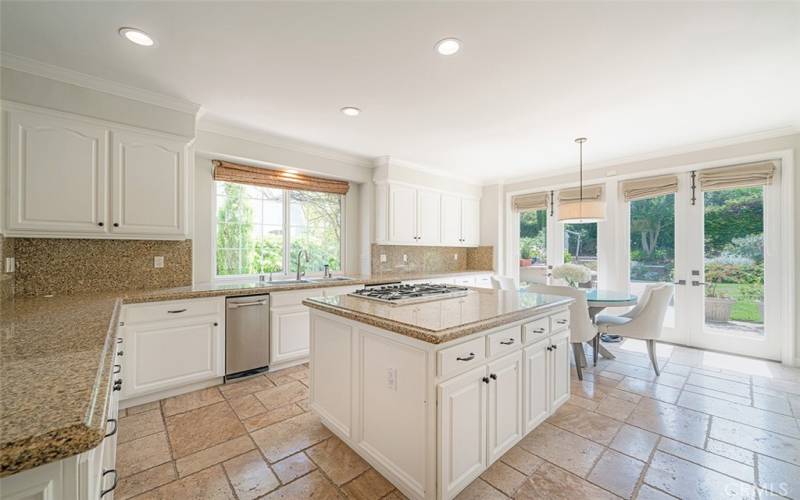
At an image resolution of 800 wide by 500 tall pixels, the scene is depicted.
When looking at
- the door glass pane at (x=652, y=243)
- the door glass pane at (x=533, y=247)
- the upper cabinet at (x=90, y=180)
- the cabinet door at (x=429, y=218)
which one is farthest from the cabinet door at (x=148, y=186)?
the door glass pane at (x=652, y=243)

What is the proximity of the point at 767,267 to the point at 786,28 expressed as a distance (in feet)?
9.67

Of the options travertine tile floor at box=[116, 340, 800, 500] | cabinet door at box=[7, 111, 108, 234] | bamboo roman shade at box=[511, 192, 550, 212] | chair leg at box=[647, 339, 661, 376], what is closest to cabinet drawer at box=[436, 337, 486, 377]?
travertine tile floor at box=[116, 340, 800, 500]

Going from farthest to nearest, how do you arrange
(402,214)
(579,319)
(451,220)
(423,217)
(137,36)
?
(451,220) → (423,217) → (402,214) → (579,319) → (137,36)

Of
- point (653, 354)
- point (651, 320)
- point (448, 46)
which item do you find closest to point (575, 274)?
point (651, 320)

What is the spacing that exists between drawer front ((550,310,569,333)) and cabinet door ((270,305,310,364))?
2.36m

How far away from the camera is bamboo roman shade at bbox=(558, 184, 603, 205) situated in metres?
4.79

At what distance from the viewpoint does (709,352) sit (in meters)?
3.91

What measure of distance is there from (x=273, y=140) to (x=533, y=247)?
4398 millimetres

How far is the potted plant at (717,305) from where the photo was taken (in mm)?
3871

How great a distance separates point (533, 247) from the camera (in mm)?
5621

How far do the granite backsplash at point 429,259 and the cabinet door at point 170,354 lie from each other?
2.29 metres

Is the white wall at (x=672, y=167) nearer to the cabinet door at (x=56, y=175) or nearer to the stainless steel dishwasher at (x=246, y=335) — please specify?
the stainless steel dishwasher at (x=246, y=335)

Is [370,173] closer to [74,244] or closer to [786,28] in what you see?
[74,244]

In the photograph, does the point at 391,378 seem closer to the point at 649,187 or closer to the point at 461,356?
the point at 461,356
